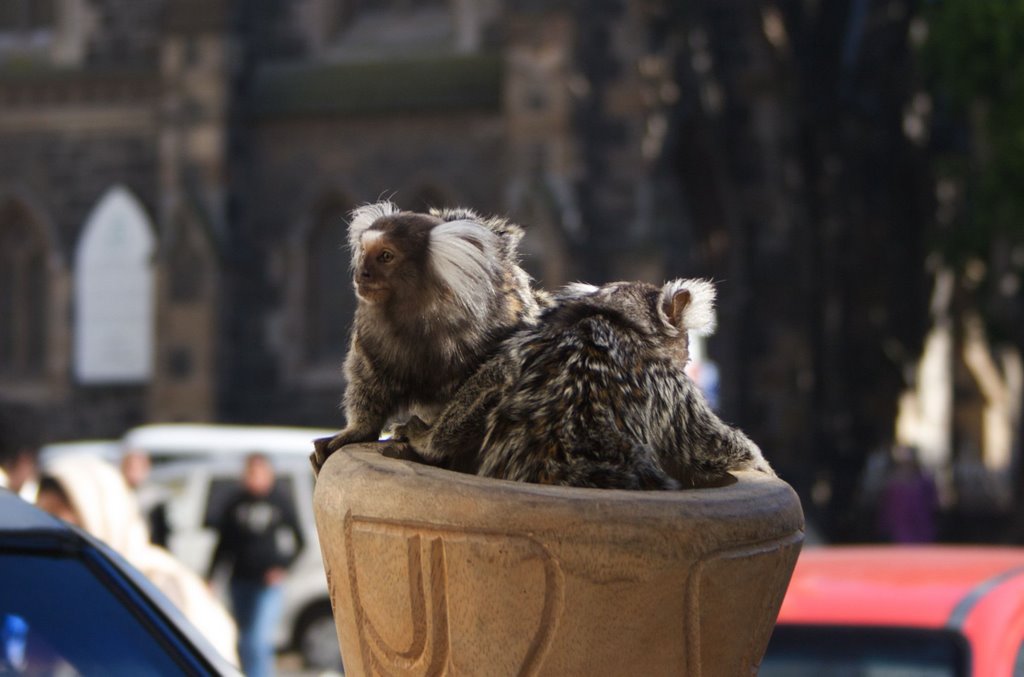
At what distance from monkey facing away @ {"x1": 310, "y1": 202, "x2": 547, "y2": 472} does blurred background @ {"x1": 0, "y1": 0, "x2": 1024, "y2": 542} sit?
11.3 metres

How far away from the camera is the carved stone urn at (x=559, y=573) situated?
175cm

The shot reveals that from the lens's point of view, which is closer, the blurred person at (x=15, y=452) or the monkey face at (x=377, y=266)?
the monkey face at (x=377, y=266)

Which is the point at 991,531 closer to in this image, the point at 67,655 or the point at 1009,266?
the point at 1009,266

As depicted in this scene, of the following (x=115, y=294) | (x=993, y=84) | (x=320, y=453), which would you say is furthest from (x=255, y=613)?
(x=115, y=294)

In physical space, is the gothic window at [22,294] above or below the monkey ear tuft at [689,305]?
below

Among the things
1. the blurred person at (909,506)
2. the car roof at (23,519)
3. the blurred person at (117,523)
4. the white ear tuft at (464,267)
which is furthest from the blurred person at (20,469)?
the blurred person at (909,506)

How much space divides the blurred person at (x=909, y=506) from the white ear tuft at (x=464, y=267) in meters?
12.2

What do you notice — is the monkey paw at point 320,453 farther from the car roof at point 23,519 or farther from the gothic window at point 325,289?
the gothic window at point 325,289

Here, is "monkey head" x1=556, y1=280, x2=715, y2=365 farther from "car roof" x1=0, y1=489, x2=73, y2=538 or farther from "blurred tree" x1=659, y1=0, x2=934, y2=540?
"blurred tree" x1=659, y1=0, x2=934, y2=540

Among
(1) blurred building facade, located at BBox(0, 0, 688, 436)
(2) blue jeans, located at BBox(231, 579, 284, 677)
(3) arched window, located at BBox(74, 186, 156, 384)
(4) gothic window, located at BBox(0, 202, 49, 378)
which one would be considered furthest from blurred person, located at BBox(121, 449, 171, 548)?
(4) gothic window, located at BBox(0, 202, 49, 378)

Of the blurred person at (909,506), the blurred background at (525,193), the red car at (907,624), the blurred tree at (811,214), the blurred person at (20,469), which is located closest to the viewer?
the red car at (907,624)

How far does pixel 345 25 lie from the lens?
23078 mm

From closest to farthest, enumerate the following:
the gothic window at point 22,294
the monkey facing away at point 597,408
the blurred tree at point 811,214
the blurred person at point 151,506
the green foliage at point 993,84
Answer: the monkey facing away at point 597,408 < the blurred person at point 151,506 < the green foliage at point 993,84 < the blurred tree at point 811,214 < the gothic window at point 22,294

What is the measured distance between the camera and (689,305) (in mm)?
2191
